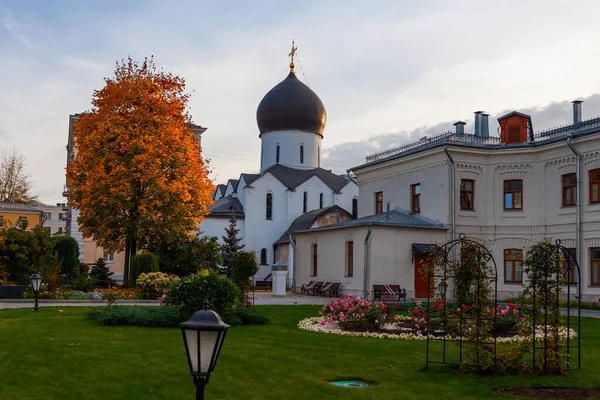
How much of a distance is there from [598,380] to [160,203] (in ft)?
72.7

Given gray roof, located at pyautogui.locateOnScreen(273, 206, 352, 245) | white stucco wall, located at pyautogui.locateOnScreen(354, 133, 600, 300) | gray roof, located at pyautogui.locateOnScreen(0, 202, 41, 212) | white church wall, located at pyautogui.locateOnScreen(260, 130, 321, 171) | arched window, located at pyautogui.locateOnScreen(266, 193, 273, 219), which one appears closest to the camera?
white stucco wall, located at pyautogui.locateOnScreen(354, 133, 600, 300)

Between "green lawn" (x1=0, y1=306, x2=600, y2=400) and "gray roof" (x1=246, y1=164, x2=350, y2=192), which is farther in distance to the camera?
"gray roof" (x1=246, y1=164, x2=350, y2=192)

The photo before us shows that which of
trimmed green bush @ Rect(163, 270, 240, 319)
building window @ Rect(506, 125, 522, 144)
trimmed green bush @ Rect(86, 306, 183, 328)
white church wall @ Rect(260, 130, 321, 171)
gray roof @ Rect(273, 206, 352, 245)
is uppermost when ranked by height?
white church wall @ Rect(260, 130, 321, 171)

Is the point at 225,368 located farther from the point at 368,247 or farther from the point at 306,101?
the point at 306,101

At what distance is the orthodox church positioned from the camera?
4925cm

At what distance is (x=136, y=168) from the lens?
29.3m

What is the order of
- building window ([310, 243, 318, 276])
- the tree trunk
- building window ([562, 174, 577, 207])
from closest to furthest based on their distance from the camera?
building window ([562, 174, 577, 207]), the tree trunk, building window ([310, 243, 318, 276])

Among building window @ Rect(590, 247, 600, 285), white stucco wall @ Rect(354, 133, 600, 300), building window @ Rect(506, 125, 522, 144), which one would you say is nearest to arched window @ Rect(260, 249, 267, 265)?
white stucco wall @ Rect(354, 133, 600, 300)

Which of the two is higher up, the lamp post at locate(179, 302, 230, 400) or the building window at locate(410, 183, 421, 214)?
the building window at locate(410, 183, 421, 214)

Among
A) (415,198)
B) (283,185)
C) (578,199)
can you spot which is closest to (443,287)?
(578,199)

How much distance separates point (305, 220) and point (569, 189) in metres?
22.8

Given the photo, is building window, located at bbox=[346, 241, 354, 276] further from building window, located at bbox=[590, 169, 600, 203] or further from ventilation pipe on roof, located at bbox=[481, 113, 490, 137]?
building window, located at bbox=[590, 169, 600, 203]

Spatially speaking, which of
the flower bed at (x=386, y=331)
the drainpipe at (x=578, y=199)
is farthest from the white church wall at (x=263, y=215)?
the flower bed at (x=386, y=331)

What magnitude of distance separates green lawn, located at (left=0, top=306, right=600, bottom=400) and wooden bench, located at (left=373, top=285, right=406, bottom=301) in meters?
13.5
